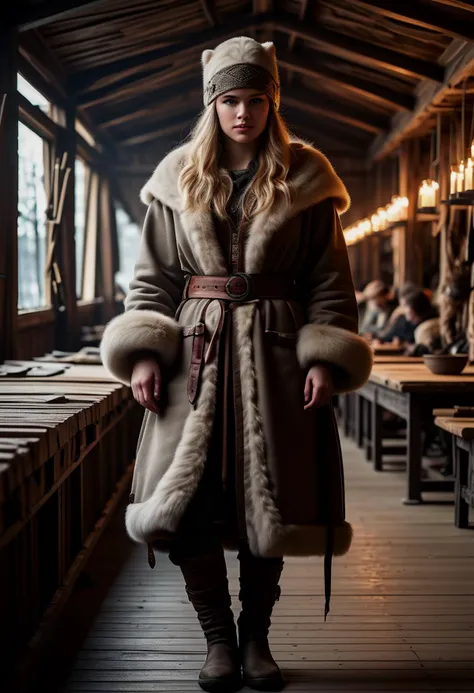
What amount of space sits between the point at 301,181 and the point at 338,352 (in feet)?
1.53

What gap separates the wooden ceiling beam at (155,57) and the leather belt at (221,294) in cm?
543

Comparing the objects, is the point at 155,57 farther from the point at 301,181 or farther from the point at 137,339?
the point at 137,339

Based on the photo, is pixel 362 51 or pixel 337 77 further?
pixel 337 77

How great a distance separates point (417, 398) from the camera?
5.08 m

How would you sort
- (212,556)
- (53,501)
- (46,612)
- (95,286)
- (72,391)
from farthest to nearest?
(95,286) → (72,391) → (53,501) → (46,612) → (212,556)

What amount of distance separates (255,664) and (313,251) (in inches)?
43.4

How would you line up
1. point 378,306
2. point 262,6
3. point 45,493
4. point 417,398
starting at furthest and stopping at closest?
point 378,306
point 262,6
point 417,398
point 45,493

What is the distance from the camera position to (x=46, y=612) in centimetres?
287

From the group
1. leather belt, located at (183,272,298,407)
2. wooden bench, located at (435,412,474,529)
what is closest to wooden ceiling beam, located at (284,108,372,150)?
wooden bench, located at (435,412,474,529)

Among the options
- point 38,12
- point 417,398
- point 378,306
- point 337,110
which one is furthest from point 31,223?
point 337,110

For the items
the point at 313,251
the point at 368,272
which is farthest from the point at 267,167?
the point at 368,272

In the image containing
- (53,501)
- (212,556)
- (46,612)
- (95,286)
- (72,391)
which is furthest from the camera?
(95,286)

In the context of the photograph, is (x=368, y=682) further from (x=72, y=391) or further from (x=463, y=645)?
(x=72, y=391)

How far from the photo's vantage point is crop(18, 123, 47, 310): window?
6344 mm
